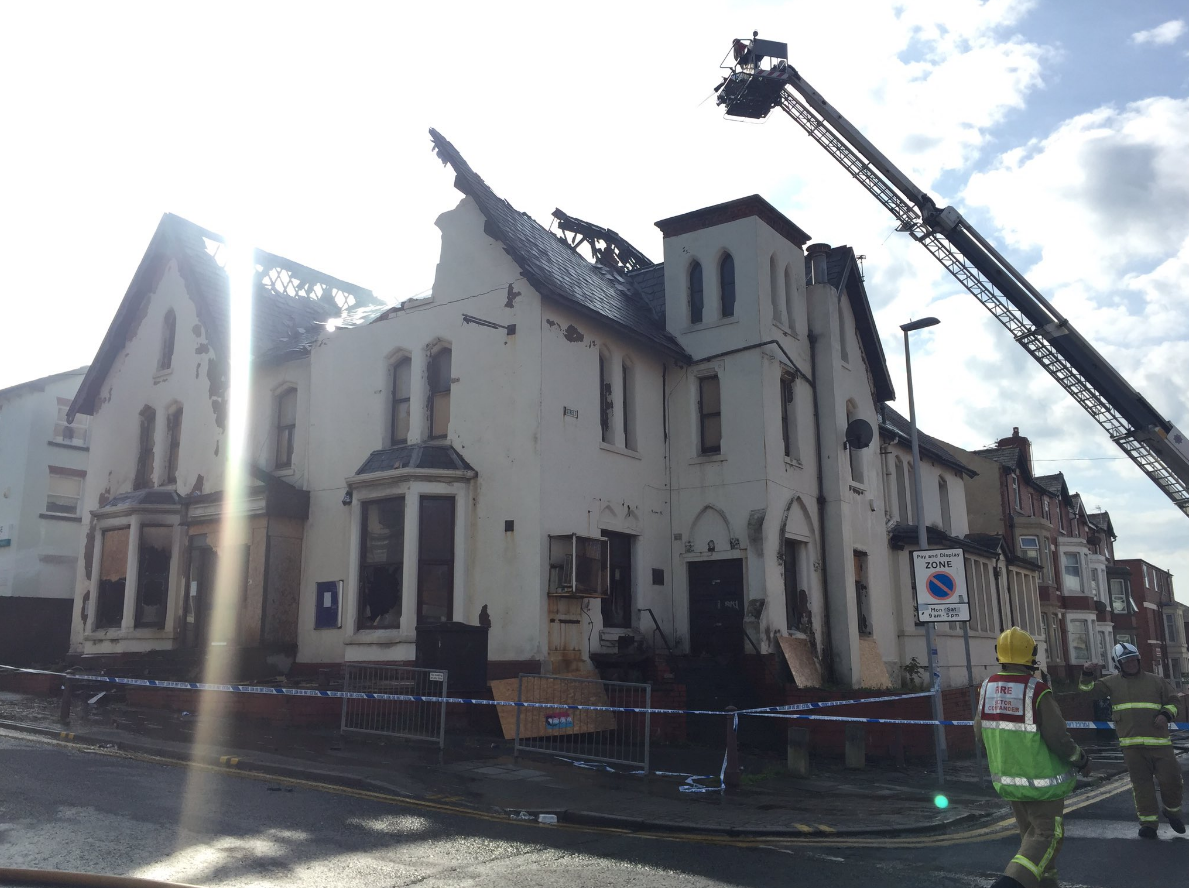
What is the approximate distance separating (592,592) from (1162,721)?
952cm

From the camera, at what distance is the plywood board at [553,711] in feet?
47.5

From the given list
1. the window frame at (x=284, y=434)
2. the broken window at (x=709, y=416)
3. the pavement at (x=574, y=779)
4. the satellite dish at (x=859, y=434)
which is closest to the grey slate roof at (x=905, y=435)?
the satellite dish at (x=859, y=434)

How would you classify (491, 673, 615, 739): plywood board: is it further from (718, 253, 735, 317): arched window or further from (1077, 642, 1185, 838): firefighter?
(718, 253, 735, 317): arched window

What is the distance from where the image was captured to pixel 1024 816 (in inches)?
233

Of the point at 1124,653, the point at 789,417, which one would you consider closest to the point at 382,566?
the point at 789,417

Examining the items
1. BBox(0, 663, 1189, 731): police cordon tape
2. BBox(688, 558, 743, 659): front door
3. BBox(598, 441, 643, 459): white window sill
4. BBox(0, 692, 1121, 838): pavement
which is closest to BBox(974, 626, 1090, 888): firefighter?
BBox(0, 692, 1121, 838): pavement

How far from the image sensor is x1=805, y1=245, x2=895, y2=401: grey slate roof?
23.6 metres

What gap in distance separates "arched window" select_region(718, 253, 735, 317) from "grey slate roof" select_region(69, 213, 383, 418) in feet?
27.8

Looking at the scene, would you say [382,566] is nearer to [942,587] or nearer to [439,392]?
[439,392]

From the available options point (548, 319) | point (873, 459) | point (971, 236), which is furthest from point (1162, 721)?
point (971, 236)

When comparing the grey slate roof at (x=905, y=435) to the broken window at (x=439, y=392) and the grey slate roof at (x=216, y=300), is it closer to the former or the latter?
the broken window at (x=439, y=392)

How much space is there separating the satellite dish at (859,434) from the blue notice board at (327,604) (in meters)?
11.7

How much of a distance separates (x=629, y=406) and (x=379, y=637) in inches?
A: 267

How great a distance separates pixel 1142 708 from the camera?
935 cm
